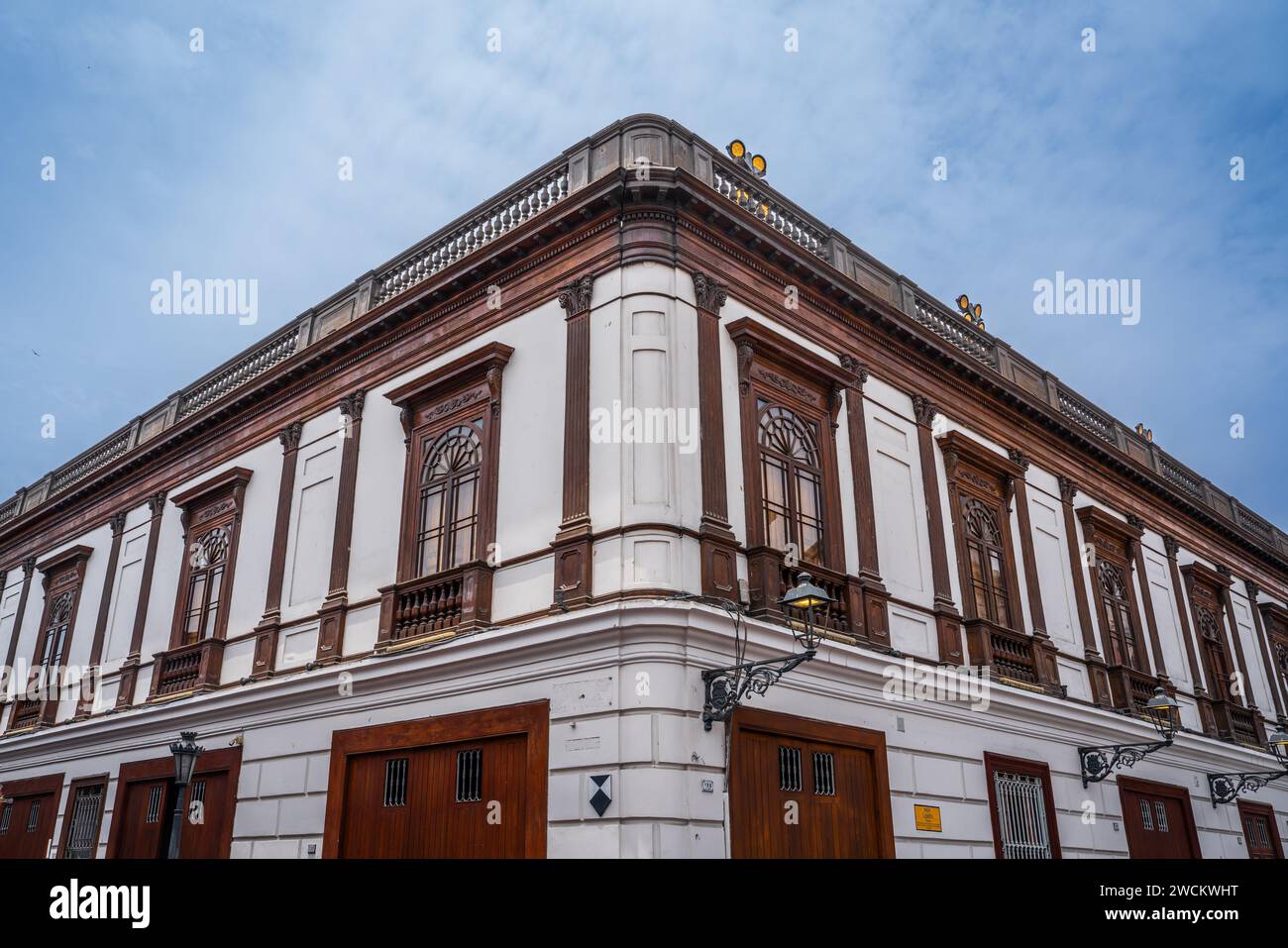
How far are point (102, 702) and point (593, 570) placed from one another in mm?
11214

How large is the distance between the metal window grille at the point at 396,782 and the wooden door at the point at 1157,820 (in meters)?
10.6

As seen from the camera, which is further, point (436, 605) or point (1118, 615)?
point (1118, 615)

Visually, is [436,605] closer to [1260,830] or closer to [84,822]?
[84,822]

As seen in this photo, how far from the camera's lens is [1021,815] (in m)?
13.1

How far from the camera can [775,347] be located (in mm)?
12414

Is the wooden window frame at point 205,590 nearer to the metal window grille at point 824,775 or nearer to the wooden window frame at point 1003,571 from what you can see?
the metal window grille at point 824,775

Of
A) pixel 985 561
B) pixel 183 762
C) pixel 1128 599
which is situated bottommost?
pixel 183 762

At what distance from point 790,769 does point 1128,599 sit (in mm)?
10274

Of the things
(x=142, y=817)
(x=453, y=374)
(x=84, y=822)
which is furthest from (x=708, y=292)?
(x=84, y=822)

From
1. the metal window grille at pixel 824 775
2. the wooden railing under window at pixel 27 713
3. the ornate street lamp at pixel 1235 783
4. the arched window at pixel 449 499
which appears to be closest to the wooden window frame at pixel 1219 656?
the ornate street lamp at pixel 1235 783

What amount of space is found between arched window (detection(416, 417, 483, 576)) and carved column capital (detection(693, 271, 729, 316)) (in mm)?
3223
